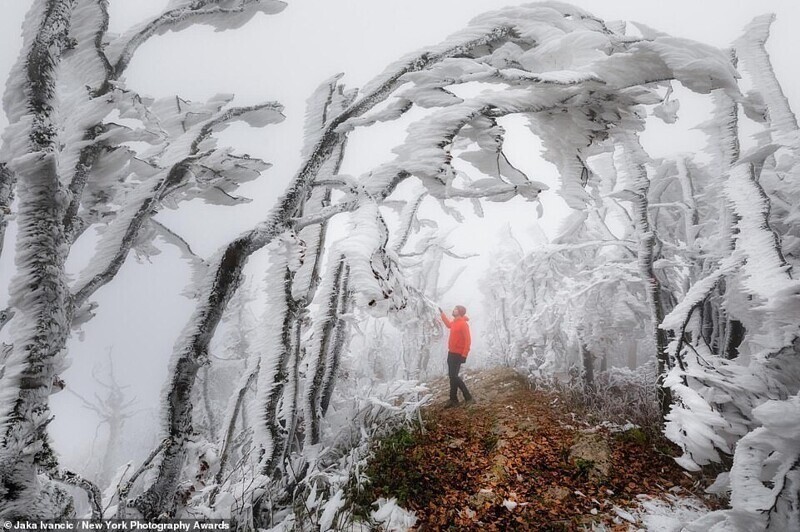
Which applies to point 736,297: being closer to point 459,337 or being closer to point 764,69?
point 764,69

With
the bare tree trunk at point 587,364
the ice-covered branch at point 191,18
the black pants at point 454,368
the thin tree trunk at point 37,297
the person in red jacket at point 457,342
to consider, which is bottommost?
the bare tree trunk at point 587,364

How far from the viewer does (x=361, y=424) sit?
514cm

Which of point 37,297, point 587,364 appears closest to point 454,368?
point 587,364

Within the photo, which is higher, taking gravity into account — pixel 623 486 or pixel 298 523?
pixel 298 523

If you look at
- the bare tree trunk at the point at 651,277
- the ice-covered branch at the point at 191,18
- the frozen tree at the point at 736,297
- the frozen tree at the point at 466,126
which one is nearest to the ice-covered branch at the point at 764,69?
the frozen tree at the point at 736,297

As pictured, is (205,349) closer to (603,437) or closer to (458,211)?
(458,211)

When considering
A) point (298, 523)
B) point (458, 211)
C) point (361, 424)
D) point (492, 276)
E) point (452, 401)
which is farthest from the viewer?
point (492, 276)

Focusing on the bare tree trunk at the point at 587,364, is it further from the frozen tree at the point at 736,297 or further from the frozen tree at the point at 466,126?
the frozen tree at the point at 466,126

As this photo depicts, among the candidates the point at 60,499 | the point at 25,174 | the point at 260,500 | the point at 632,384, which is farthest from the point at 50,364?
the point at 632,384

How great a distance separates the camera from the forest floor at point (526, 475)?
137 inches

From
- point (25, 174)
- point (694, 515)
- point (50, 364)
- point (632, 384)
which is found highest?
point (25, 174)

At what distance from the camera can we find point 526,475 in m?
4.14

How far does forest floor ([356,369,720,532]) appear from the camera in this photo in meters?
3.48

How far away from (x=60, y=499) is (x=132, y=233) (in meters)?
1.49
